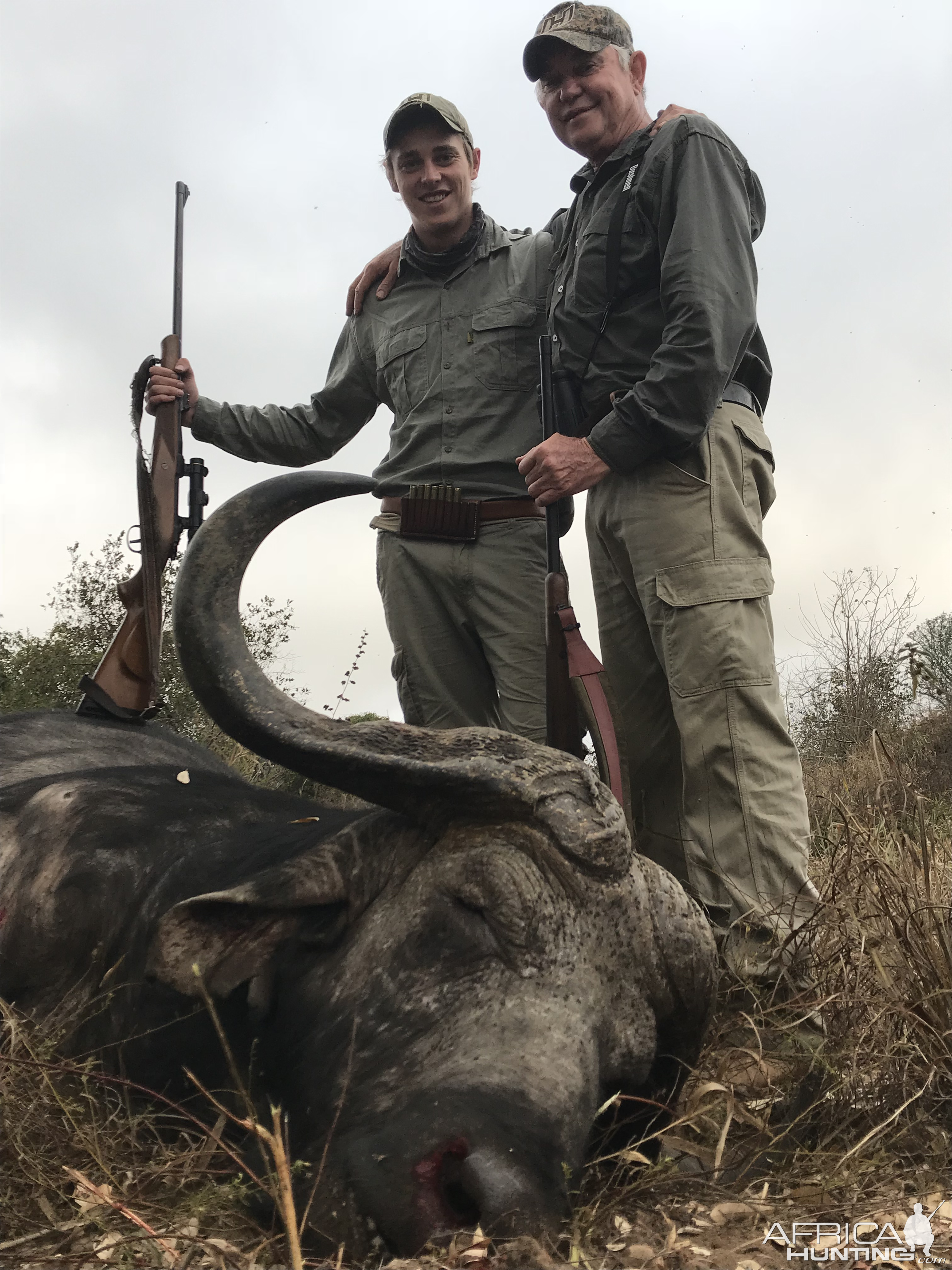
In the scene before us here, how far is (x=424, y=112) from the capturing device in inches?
207

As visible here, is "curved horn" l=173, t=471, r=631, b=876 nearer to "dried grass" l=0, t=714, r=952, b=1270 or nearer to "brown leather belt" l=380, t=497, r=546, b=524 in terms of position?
"dried grass" l=0, t=714, r=952, b=1270

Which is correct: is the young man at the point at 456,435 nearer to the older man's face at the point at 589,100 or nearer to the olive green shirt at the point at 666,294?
the olive green shirt at the point at 666,294

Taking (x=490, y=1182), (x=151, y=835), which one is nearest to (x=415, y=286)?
A: (x=151, y=835)

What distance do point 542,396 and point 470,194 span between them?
1520mm

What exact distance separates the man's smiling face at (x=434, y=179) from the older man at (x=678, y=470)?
35.1 inches

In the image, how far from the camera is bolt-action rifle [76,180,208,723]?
16.6ft

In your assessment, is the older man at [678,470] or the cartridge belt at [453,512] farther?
the cartridge belt at [453,512]

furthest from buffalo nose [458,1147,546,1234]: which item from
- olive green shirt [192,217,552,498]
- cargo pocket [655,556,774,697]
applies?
olive green shirt [192,217,552,498]

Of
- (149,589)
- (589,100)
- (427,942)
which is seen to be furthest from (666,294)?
(149,589)

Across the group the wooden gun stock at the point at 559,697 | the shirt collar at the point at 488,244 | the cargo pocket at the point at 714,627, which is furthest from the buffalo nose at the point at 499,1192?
the shirt collar at the point at 488,244

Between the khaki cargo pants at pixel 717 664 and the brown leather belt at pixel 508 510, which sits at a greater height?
the brown leather belt at pixel 508 510

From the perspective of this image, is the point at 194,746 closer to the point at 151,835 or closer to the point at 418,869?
the point at 151,835

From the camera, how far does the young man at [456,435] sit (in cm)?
504

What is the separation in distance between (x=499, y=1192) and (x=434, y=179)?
4478 millimetres
